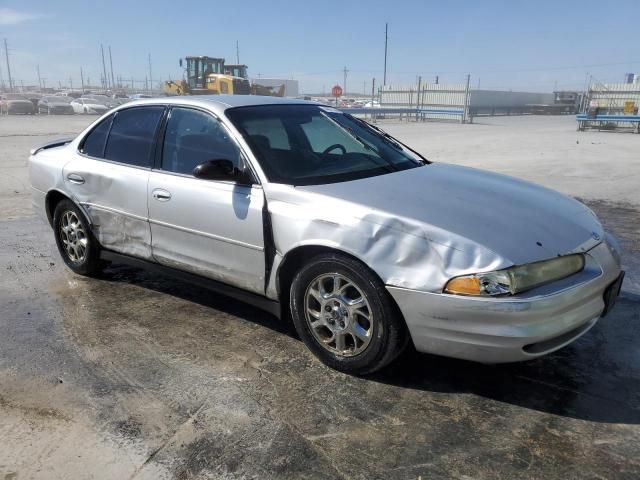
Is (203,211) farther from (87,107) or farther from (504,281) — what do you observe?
→ (87,107)

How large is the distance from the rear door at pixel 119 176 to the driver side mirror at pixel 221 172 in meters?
0.76

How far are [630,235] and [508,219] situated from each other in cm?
399

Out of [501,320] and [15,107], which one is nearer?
[501,320]

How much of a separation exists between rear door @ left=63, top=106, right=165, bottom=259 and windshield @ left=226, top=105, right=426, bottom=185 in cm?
83

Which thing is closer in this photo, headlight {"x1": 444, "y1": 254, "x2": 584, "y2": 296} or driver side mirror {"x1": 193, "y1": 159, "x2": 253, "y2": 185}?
headlight {"x1": 444, "y1": 254, "x2": 584, "y2": 296}

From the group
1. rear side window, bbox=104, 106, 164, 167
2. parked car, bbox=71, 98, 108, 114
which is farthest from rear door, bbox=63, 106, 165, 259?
parked car, bbox=71, 98, 108, 114

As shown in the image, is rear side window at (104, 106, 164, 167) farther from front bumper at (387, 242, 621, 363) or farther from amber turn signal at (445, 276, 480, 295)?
amber turn signal at (445, 276, 480, 295)

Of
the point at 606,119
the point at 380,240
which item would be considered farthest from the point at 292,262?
the point at 606,119

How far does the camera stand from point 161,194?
3.90 m

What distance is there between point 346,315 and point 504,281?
0.89 meters

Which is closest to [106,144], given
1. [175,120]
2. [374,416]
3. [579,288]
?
[175,120]

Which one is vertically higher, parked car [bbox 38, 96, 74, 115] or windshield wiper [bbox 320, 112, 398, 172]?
windshield wiper [bbox 320, 112, 398, 172]

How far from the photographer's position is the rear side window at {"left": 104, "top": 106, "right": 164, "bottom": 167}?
416 cm

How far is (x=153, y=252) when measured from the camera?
4117 mm
